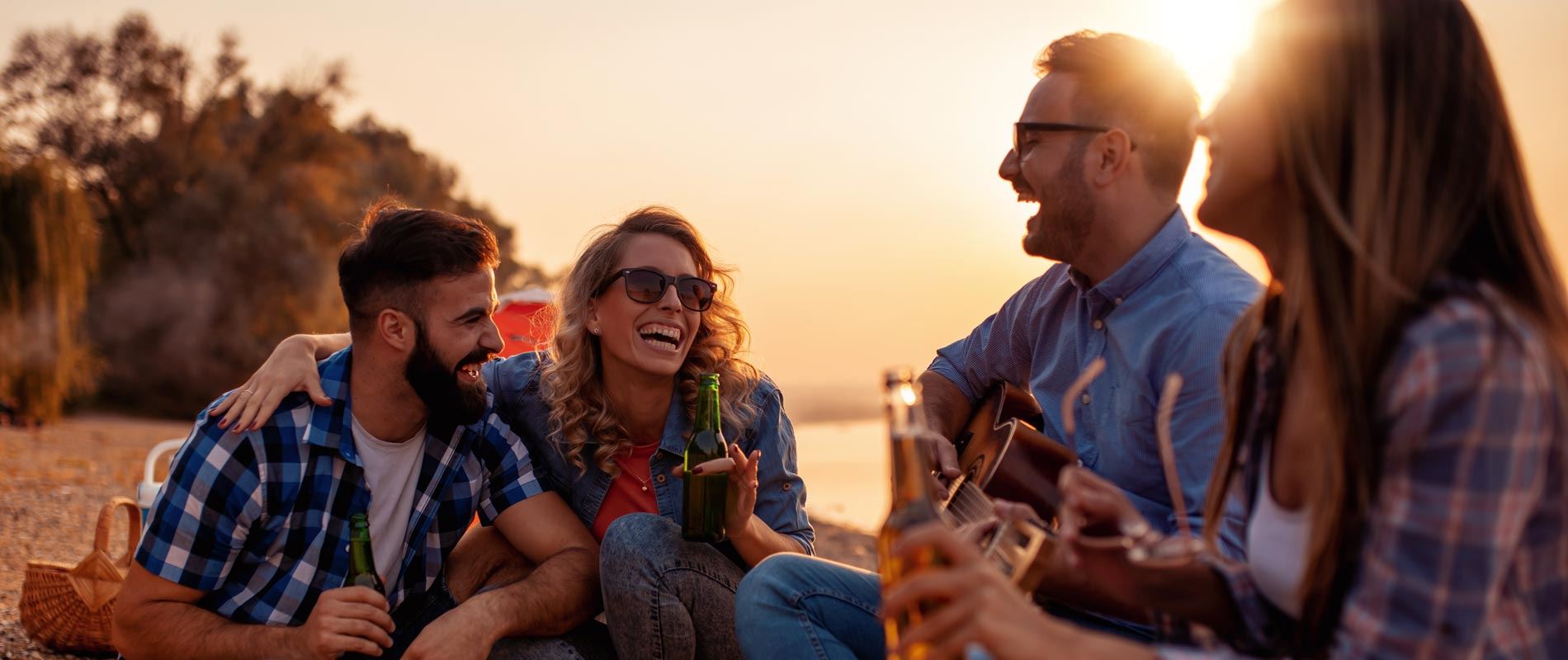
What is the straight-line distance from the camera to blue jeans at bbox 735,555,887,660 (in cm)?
296

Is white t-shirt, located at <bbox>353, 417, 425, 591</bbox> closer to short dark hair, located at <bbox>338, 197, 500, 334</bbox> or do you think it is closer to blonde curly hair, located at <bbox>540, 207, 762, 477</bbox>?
short dark hair, located at <bbox>338, 197, 500, 334</bbox>

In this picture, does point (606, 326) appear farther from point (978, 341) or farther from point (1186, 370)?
point (1186, 370)

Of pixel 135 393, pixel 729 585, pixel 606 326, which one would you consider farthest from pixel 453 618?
pixel 135 393

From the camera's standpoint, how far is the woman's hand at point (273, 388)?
3422mm

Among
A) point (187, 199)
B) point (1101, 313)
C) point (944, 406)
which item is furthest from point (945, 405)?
point (187, 199)

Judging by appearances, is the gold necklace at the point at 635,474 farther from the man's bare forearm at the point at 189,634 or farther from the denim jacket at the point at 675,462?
the man's bare forearm at the point at 189,634

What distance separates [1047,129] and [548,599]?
6.99ft

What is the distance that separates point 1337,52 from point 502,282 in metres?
35.1

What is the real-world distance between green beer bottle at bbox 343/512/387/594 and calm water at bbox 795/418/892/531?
14.7 ft

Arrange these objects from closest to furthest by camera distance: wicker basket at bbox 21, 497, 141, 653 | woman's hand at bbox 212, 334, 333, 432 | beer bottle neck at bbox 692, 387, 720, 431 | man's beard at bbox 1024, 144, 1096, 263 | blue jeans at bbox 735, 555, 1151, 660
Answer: blue jeans at bbox 735, 555, 1151, 660, woman's hand at bbox 212, 334, 333, 432, man's beard at bbox 1024, 144, 1096, 263, beer bottle neck at bbox 692, 387, 720, 431, wicker basket at bbox 21, 497, 141, 653

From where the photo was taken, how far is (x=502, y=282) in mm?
35656

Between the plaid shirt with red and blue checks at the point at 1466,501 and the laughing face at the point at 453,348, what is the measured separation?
2.61 m

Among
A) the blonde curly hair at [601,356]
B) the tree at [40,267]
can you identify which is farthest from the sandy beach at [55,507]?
the blonde curly hair at [601,356]

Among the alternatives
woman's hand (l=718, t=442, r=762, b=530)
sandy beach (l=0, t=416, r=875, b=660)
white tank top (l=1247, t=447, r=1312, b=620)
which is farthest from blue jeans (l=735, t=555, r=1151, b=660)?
sandy beach (l=0, t=416, r=875, b=660)
